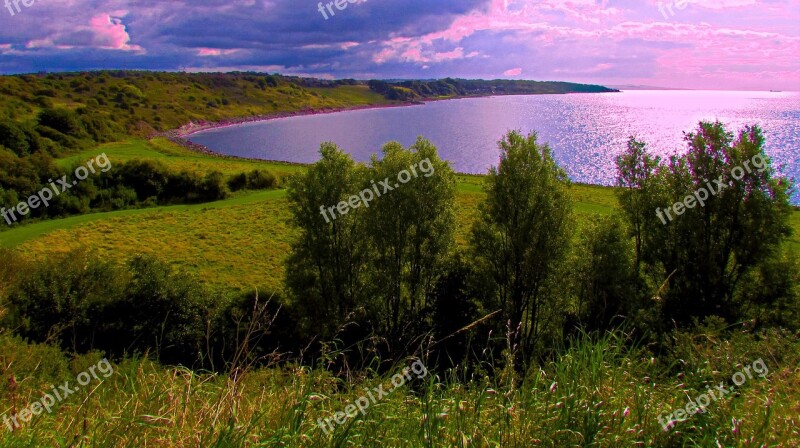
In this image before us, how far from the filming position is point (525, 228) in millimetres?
25484

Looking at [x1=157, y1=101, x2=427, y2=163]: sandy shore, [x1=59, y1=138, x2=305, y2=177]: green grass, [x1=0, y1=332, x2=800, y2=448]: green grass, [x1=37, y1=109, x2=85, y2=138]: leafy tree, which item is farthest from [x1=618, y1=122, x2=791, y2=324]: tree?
[x1=37, y1=109, x2=85, y2=138]: leafy tree

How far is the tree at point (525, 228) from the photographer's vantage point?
2505 cm

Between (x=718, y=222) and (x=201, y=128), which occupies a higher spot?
(x=201, y=128)

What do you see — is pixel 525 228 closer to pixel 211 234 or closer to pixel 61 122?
pixel 211 234

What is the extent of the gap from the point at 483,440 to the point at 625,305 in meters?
25.6

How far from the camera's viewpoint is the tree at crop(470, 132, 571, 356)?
82.2 ft

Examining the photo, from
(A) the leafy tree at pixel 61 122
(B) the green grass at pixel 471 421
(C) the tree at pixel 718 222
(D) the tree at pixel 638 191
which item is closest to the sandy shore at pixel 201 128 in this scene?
(A) the leafy tree at pixel 61 122

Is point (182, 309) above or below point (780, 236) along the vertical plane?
below

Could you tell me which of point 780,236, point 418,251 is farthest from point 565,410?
point 780,236

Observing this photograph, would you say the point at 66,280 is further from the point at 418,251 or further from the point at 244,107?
the point at 244,107

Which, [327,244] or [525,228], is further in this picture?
[327,244]

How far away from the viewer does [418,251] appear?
26.8m

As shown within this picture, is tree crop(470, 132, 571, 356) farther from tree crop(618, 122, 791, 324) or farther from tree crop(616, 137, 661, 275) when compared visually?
tree crop(618, 122, 791, 324)

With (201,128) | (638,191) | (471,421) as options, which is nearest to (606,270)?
(638,191)
